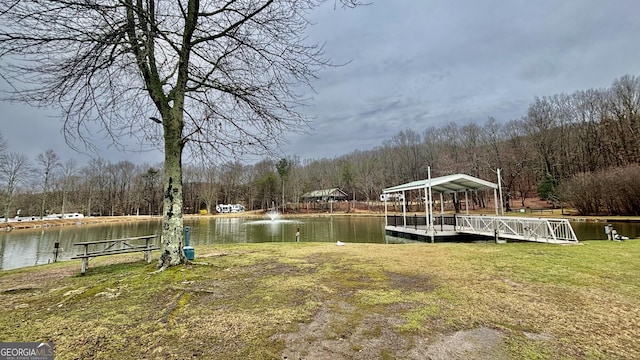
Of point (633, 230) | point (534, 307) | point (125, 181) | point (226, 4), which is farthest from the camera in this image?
point (125, 181)

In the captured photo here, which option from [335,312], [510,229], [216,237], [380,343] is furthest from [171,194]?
[216,237]

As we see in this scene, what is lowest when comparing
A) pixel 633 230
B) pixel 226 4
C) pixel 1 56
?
pixel 633 230

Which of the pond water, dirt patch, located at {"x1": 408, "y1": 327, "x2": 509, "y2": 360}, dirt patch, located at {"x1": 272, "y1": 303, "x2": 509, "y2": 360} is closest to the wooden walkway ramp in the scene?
the pond water

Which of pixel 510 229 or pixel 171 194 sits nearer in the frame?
pixel 171 194

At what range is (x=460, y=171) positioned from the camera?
127ft

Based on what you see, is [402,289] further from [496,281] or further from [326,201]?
[326,201]

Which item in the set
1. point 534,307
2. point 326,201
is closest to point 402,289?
point 534,307

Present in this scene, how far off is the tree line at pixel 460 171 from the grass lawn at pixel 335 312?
277 centimetres

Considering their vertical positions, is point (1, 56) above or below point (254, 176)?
below

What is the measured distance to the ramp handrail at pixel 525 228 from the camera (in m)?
10.6

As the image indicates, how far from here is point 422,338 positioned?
275cm

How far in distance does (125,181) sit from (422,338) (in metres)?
69.2

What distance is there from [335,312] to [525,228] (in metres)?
12.0

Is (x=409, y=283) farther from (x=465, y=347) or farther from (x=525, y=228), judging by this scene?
(x=525, y=228)
